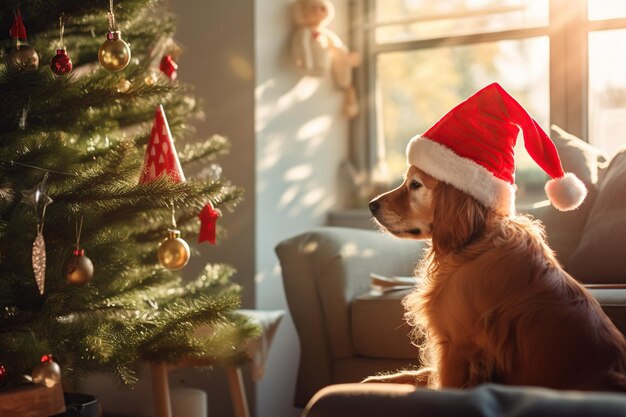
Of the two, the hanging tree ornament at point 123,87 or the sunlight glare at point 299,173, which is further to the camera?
the sunlight glare at point 299,173

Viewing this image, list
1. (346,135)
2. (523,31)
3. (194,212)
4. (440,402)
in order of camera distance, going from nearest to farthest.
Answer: (440,402), (194,212), (523,31), (346,135)

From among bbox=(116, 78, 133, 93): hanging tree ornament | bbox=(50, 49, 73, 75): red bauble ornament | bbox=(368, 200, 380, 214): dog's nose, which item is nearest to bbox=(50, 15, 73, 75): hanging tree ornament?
bbox=(50, 49, 73, 75): red bauble ornament

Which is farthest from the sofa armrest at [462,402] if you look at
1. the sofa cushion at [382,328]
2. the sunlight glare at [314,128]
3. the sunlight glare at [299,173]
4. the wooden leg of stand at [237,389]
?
the sunlight glare at [314,128]

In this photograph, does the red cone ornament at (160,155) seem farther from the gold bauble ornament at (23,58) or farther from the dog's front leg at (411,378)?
the dog's front leg at (411,378)

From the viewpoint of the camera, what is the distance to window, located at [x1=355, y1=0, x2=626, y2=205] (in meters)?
3.29

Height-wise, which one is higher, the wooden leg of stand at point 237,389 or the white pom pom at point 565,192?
the white pom pom at point 565,192

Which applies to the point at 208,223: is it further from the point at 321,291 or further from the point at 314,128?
the point at 314,128

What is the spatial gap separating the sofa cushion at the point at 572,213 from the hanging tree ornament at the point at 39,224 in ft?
5.20

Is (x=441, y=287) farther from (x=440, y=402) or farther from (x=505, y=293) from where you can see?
(x=440, y=402)

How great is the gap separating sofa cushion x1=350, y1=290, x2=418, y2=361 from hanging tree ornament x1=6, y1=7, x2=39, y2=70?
120 centimetres

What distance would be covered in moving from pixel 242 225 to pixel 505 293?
169 centimetres

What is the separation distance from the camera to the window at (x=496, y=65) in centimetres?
329

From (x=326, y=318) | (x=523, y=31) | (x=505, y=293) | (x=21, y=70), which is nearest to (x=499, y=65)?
(x=523, y=31)

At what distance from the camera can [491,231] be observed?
69.2 inches
